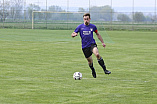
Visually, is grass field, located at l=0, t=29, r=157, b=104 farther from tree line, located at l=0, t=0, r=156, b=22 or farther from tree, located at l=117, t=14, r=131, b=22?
tree, located at l=117, t=14, r=131, b=22

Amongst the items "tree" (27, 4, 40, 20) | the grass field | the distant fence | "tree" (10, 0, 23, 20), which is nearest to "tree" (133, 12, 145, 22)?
the distant fence

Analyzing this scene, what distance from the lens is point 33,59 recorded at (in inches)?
684

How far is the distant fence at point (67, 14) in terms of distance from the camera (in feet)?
175

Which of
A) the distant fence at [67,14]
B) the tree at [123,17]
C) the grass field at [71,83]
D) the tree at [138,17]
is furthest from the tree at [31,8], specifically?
the grass field at [71,83]

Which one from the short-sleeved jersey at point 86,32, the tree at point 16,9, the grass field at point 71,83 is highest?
the tree at point 16,9

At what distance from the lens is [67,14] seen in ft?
175

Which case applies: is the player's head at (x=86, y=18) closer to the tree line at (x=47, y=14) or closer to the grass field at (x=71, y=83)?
the grass field at (x=71, y=83)

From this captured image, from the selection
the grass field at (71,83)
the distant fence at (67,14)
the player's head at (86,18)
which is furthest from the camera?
the distant fence at (67,14)

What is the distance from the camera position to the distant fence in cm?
5331

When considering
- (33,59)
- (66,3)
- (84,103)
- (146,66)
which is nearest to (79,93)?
(84,103)

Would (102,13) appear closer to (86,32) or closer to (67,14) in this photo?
(67,14)

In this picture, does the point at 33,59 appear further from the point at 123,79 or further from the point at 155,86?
the point at 155,86

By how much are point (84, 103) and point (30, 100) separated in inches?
48.8

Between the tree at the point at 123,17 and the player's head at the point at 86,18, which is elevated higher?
the tree at the point at 123,17
